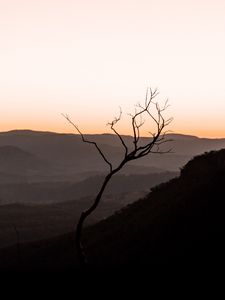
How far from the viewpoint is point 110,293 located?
1631 centimetres

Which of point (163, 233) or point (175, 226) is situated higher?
point (175, 226)

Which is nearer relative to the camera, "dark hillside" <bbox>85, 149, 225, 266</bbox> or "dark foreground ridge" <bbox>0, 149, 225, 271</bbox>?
"dark hillside" <bbox>85, 149, 225, 266</bbox>

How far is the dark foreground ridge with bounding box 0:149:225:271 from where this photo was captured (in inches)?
1410

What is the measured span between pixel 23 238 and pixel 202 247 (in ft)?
274

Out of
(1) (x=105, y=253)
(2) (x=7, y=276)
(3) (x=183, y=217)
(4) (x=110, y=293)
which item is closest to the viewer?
(4) (x=110, y=293)

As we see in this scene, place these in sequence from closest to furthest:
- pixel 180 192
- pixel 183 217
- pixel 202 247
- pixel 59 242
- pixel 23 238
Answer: pixel 202 247 → pixel 183 217 → pixel 180 192 → pixel 59 242 → pixel 23 238

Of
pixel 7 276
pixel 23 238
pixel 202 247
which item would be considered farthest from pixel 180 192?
pixel 23 238

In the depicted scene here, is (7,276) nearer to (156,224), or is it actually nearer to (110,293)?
(110,293)

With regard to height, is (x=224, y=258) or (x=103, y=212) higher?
(x=224, y=258)

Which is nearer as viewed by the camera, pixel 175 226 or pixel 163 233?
pixel 163 233

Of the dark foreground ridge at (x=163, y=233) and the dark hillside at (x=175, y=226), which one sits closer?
the dark hillside at (x=175, y=226)

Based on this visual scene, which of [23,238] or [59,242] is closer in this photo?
[59,242]

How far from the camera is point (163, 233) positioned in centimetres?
4303

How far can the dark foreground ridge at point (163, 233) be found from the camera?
35.8 meters
